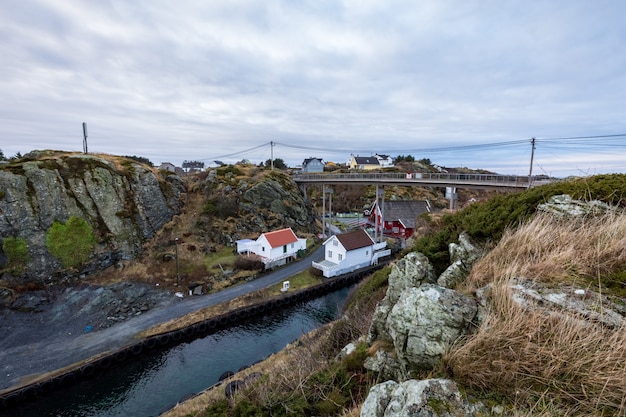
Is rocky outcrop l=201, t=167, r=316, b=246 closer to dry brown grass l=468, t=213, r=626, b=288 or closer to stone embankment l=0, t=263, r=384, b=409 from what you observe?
stone embankment l=0, t=263, r=384, b=409

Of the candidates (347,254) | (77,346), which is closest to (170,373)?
(77,346)

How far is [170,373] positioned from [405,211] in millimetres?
42226

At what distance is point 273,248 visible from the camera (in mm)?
35375

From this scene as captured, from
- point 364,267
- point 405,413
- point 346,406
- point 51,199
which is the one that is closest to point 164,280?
point 51,199

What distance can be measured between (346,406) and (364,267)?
31.3 meters

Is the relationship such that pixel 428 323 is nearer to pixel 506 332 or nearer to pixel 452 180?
pixel 506 332

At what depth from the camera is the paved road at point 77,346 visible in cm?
1858

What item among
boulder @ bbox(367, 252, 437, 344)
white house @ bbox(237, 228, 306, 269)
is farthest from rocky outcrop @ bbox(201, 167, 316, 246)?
boulder @ bbox(367, 252, 437, 344)

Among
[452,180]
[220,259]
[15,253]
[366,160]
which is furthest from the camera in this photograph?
[366,160]

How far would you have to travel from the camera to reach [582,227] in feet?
20.8

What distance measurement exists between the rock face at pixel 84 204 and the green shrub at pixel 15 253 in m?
0.50

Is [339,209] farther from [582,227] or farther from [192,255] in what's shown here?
[582,227]

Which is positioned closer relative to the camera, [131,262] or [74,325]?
[74,325]

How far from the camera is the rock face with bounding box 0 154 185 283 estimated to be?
98.7ft
